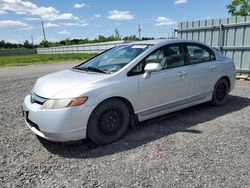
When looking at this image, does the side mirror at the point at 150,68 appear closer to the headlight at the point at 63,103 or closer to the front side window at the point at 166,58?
the front side window at the point at 166,58

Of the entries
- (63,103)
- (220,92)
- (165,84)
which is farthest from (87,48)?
(63,103)

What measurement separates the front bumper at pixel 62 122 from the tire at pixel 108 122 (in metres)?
0.14

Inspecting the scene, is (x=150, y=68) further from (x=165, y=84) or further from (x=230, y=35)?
(x=230, y=35)

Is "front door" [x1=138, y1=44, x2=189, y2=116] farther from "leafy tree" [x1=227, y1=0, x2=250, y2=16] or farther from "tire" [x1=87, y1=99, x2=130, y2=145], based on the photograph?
"leafy tree" [x1=227, y1=0, x2=250, y2=16]

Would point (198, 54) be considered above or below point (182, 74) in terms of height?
above

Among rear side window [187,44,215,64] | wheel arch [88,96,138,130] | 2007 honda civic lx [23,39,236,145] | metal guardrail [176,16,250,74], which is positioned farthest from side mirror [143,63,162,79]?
metal guardrail [176,16,250,74]

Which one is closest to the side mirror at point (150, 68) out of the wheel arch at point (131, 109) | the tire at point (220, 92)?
the wheel arch at point (131, 109)

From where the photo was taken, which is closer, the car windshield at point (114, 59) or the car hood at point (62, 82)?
the car hood at point (62, 82)

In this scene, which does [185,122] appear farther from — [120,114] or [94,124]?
[94,124]

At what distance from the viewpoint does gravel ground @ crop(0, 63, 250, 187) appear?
8.70ft

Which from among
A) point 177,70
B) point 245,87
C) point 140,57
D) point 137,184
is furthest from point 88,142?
point 245,87

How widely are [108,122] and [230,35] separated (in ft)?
21.7

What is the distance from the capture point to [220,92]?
5.18m

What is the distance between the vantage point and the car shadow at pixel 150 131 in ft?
11.0
